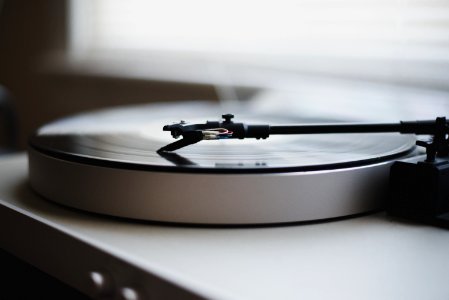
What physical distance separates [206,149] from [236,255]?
6.5 inches

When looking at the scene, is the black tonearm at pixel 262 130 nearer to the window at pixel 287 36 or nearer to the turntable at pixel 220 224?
the turntable at pixel 220 224

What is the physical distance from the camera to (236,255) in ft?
1.49

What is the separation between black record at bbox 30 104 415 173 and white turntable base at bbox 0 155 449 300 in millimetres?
53

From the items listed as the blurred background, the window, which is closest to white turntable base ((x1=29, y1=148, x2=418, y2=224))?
the blurred background

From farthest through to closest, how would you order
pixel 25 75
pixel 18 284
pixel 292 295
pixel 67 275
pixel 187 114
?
pixel 25 75 → pixel 187 114 → pixel 18 284 → pixel 67 275 → pixel 292 295

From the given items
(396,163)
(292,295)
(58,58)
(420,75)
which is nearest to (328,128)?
Answer: (396,163)

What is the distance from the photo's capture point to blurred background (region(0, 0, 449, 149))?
0.97 metres

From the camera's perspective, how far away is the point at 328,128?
573 mm

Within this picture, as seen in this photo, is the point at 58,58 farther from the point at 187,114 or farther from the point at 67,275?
the point at 67,275

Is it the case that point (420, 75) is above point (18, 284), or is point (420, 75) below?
above

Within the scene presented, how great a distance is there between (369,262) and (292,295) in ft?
0.28

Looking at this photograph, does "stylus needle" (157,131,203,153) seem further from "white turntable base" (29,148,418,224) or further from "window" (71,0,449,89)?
"window" (71,0,449,89)

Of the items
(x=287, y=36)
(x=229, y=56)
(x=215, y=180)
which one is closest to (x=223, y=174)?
(x=215, y=180)

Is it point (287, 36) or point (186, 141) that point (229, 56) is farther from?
point (186, 141)
